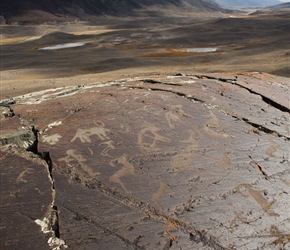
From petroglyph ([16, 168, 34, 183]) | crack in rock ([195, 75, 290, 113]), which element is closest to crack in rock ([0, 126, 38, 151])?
petroglyph ([16, 168, 34, 183])

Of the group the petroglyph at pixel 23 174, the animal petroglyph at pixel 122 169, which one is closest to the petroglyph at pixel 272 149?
the animal petroglyph at pixel 122 169

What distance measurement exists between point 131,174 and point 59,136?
748 mm

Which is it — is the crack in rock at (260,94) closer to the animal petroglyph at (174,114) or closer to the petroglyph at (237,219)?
the animal petroglyph at (174,114)

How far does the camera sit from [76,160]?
239 cm

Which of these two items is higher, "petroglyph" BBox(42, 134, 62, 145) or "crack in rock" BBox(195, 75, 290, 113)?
"crack in rock" BBox(195, 75, 290, 113)

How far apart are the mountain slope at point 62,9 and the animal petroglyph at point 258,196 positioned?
53358 mm

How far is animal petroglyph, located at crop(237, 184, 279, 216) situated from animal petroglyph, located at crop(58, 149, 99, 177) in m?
1.04

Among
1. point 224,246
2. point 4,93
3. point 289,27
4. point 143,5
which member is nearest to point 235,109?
point 224,246

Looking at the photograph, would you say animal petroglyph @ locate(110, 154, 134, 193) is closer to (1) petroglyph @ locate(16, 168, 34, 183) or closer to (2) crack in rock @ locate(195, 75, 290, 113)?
(1) petroglyph @ locate(16, 168, 34, 183)

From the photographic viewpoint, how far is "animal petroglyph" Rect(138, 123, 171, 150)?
2.62 metres

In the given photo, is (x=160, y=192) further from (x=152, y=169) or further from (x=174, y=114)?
(x=174, y=114)

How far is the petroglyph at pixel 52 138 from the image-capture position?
2571mm

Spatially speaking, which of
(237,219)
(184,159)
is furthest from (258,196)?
(184,159)

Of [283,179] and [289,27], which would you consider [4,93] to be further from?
[289,27]
